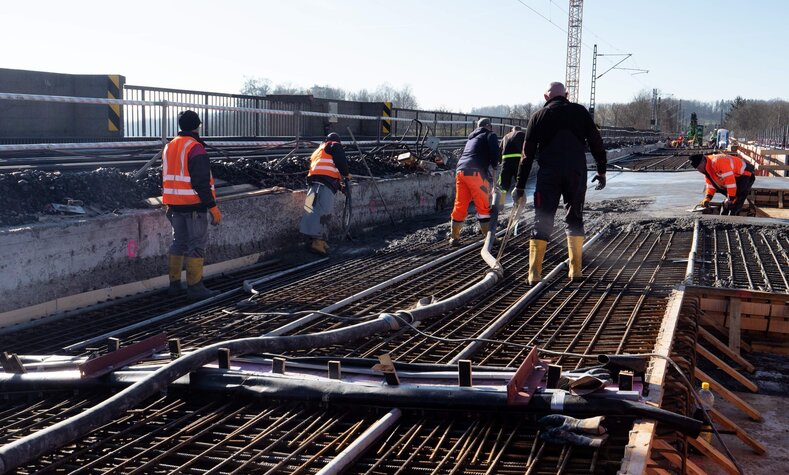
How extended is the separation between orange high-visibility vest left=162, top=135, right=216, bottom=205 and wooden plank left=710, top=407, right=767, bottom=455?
520 cm

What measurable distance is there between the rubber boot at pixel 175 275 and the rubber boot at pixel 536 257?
341 cm

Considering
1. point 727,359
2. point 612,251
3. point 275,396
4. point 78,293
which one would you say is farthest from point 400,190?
point 275,396

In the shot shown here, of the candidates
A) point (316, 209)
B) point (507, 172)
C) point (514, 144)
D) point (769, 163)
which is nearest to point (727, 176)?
point (514, 144)

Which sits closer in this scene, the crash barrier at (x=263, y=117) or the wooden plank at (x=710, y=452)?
the wooden plank at (x=710, y=452)

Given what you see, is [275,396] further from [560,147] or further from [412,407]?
[560,147]

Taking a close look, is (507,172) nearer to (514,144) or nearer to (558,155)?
(514,144)

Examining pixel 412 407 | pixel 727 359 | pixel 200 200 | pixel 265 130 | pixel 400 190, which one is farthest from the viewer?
pixel 265 130

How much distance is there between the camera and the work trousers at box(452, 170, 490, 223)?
32.9 ft

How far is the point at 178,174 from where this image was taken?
7.39 meters

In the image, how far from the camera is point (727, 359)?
9375 millimetres

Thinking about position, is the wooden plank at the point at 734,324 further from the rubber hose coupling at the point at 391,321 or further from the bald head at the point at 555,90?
the rubber hose coupling at the point at 391,321

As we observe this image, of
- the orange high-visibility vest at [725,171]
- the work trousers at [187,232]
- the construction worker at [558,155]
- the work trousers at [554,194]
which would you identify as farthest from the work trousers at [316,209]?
the orange high-visibility vest at [725,171]

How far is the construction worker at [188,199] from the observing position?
739 centimetres

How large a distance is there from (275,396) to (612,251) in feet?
21.0
